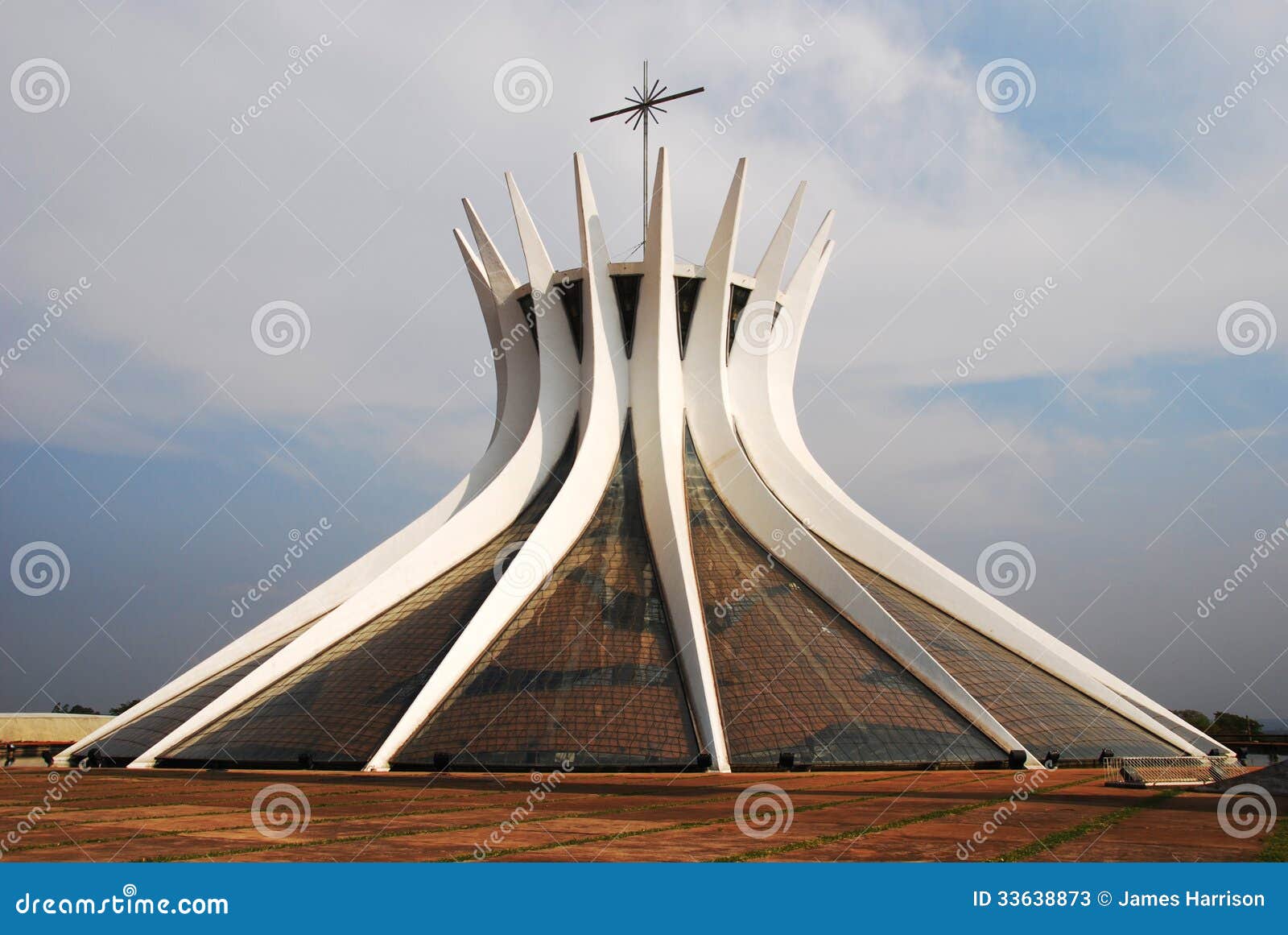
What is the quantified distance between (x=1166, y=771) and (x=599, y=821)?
10197mm

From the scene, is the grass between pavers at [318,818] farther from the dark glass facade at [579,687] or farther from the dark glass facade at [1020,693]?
the dark glass facade at [1020,693]

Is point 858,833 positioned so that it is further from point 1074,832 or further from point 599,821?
point 599,821

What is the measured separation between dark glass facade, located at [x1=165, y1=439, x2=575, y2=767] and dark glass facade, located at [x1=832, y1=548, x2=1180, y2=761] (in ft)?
28.8

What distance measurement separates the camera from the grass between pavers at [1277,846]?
21.6 ft

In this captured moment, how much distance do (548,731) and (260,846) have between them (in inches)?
352

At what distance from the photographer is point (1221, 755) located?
1955 cm

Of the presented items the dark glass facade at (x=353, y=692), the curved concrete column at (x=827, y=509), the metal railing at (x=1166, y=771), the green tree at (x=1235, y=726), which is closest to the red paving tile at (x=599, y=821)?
the metal railing at (x=1166, y=771)

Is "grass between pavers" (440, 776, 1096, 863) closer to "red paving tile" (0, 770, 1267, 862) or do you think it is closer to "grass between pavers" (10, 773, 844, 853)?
"red paving tile" (0, 770, 1267, 862)

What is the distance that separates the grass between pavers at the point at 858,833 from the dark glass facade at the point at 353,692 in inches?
372

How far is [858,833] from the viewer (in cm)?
807

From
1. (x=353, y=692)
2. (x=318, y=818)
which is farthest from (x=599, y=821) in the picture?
(x=353, y=692)

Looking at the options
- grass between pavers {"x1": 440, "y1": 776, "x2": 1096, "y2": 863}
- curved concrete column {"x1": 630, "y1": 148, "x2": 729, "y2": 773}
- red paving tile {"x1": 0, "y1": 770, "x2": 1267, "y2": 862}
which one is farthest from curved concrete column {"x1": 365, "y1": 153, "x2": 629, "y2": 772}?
grass between pavers {"x1": 440, "y1": 776, "x2": 1096, "y2": 863}

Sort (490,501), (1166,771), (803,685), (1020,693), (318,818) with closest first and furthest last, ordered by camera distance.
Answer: (318,818)
(1166,771)
(803,685)
(1020,693)
(490,501)

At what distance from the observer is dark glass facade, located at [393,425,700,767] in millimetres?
15633
